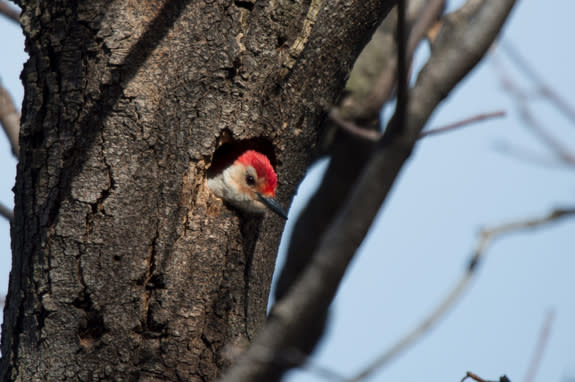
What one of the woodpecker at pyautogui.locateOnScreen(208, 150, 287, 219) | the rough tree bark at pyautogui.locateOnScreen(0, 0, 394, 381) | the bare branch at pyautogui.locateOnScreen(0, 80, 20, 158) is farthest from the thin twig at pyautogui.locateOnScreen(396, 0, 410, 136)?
the bare branch at pyautogui.locateOnScreen(0, 80, 20, 158)

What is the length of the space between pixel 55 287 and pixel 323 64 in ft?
4.63

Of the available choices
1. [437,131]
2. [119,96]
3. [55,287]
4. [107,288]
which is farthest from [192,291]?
[437,131]

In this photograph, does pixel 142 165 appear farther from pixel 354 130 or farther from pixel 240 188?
pixel 354 130

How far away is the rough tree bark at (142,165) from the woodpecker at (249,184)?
127mm

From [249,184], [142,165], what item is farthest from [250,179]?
[142,165]

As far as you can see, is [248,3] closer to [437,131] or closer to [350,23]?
[350,23]

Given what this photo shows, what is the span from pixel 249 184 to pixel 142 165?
76 cm

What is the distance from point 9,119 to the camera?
3.80 metres

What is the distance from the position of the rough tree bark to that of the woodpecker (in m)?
0.13

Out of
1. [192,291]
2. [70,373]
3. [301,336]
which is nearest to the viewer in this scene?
[301,336]

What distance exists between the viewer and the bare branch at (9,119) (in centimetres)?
377

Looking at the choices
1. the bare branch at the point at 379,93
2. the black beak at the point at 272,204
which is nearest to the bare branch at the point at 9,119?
the black beak at the point at 272,204

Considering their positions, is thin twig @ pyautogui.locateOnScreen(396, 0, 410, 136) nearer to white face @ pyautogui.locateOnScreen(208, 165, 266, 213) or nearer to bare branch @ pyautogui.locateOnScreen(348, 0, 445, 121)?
white face @ pyautogui.locateOnScreen(208, 165, 266, 213)

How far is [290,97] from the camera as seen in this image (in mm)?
2789
